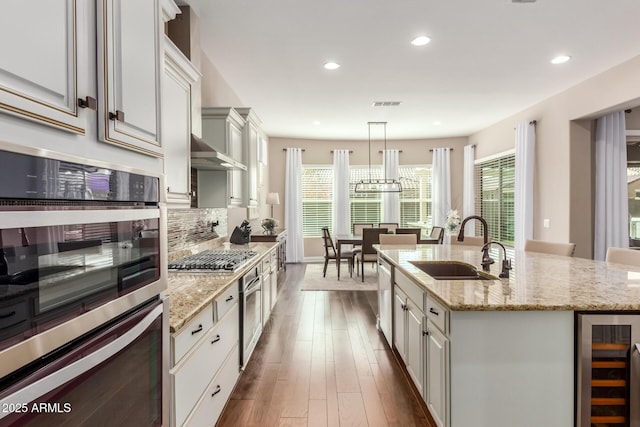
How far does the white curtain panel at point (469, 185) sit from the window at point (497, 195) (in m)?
0.10

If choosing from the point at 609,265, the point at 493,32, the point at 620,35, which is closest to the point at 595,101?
the point at 620,35

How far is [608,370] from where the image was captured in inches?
59.6

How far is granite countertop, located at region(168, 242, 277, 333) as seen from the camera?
1.40 metres

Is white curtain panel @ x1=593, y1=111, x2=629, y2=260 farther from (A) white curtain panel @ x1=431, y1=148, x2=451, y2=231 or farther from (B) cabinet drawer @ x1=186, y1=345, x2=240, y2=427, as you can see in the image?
(B) cabinet drawer @ x1=186, y1=345, x2=240, y2=427

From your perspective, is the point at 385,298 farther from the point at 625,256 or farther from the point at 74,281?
the point at 74,281

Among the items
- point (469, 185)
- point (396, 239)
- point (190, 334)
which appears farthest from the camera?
point (469, 185)

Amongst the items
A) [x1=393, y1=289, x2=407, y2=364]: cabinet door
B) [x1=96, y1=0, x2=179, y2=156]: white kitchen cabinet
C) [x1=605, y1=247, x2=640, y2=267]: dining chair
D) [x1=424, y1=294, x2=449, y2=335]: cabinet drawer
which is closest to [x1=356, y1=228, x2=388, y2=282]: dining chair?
[x1=393, y1=289, x2=407, y2=364]: cabinet door

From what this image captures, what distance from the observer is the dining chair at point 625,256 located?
2.62 meters

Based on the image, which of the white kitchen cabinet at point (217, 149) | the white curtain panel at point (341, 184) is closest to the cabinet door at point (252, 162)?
the white kitchen cabinet at point (217, 149)

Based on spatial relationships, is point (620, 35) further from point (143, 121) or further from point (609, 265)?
point (143, 121)

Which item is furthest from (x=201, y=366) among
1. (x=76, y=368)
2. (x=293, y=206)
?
(x=293, y=206)

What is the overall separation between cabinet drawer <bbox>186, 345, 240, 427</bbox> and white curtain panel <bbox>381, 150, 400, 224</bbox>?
6.11 m

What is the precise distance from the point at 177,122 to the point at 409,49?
244 centimetres

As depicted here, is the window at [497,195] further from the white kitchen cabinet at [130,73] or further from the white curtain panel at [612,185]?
the white kitchen cabinet at [130,73]
